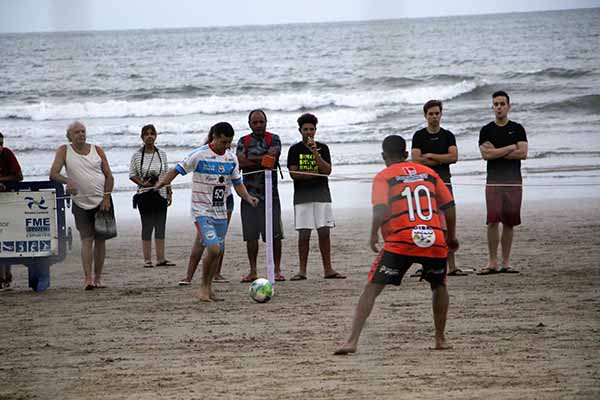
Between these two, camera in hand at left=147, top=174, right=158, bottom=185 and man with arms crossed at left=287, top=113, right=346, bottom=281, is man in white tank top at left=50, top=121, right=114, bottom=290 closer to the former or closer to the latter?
camera in hand at left=147, top=174, right=158, bottom=185

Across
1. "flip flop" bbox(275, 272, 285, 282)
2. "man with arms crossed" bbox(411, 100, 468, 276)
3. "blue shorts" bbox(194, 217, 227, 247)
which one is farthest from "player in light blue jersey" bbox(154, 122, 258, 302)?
"man with arms crossed" bbox(411, 100, 468, 276)

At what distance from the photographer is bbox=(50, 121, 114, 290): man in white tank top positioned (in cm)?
816

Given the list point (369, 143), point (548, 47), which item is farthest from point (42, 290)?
point (548, 47)

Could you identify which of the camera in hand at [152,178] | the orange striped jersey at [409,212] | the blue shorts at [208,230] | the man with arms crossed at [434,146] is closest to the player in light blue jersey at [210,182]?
the blue shorts at [208,230]

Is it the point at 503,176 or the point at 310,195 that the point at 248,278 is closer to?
the point at 310,195

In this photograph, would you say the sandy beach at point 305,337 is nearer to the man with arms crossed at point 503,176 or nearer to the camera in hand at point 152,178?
the man with arms crossed at point 503,176

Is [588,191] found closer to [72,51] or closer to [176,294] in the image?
[176,294]

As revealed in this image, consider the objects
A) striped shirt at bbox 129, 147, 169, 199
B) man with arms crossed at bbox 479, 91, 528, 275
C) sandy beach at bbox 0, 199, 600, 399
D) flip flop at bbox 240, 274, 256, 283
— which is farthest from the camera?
striped shirt at bbox 129, 147, 169, 199

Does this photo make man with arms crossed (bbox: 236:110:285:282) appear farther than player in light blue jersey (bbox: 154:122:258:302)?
Yes

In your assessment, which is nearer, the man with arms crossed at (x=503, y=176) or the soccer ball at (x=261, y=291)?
the soccer ball at (x=261, y=291)

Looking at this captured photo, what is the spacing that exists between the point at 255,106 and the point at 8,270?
21.9 m

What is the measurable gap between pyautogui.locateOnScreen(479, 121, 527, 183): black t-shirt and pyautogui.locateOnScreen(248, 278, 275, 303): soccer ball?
2.43m

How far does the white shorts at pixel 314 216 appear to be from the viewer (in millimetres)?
8516

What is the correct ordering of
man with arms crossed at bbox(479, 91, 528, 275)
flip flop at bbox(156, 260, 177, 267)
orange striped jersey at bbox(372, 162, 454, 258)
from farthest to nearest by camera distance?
flip flop at bbox(156, 260, 177, 267) → man with arms crossed at bbox(479, 91, 528, 275) → orange striped jersey at bbox(372, 162, 454, 258)
